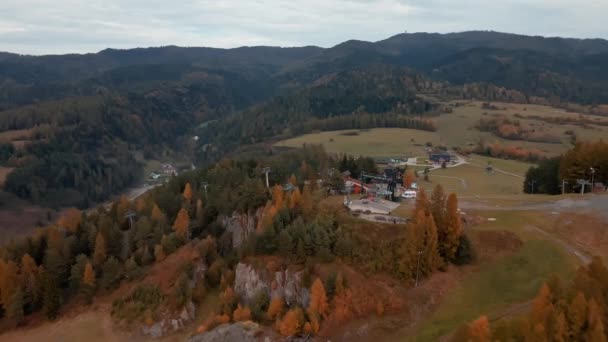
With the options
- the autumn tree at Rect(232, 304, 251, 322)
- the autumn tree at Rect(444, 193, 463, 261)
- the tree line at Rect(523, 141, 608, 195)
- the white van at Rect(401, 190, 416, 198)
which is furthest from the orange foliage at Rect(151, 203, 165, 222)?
the tree line at Rect(523, 141, 608, 195)

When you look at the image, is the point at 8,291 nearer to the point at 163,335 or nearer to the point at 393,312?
the point at 163,335

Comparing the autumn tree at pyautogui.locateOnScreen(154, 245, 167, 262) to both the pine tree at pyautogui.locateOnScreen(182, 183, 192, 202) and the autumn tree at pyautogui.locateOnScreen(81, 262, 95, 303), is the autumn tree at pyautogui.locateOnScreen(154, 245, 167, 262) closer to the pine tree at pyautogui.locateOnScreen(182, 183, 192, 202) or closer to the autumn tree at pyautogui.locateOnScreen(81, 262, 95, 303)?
the autumn tree at pyautogui.locateOnScreen(81, 262, 95, 303)

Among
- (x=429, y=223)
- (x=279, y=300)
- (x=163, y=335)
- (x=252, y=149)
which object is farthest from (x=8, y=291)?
(x=252, y=149)

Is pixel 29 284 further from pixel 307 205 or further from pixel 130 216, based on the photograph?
pixel 307 205

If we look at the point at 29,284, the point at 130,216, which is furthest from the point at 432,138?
the point at 29,284

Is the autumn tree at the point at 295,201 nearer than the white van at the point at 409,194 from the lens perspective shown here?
Yes

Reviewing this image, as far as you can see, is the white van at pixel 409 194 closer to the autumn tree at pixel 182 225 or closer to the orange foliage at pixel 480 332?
the autumn tree at pixel 182 225

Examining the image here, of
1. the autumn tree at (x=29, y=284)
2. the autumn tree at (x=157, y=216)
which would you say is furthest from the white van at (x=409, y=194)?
the autumn tree at (x=29, y=284)
